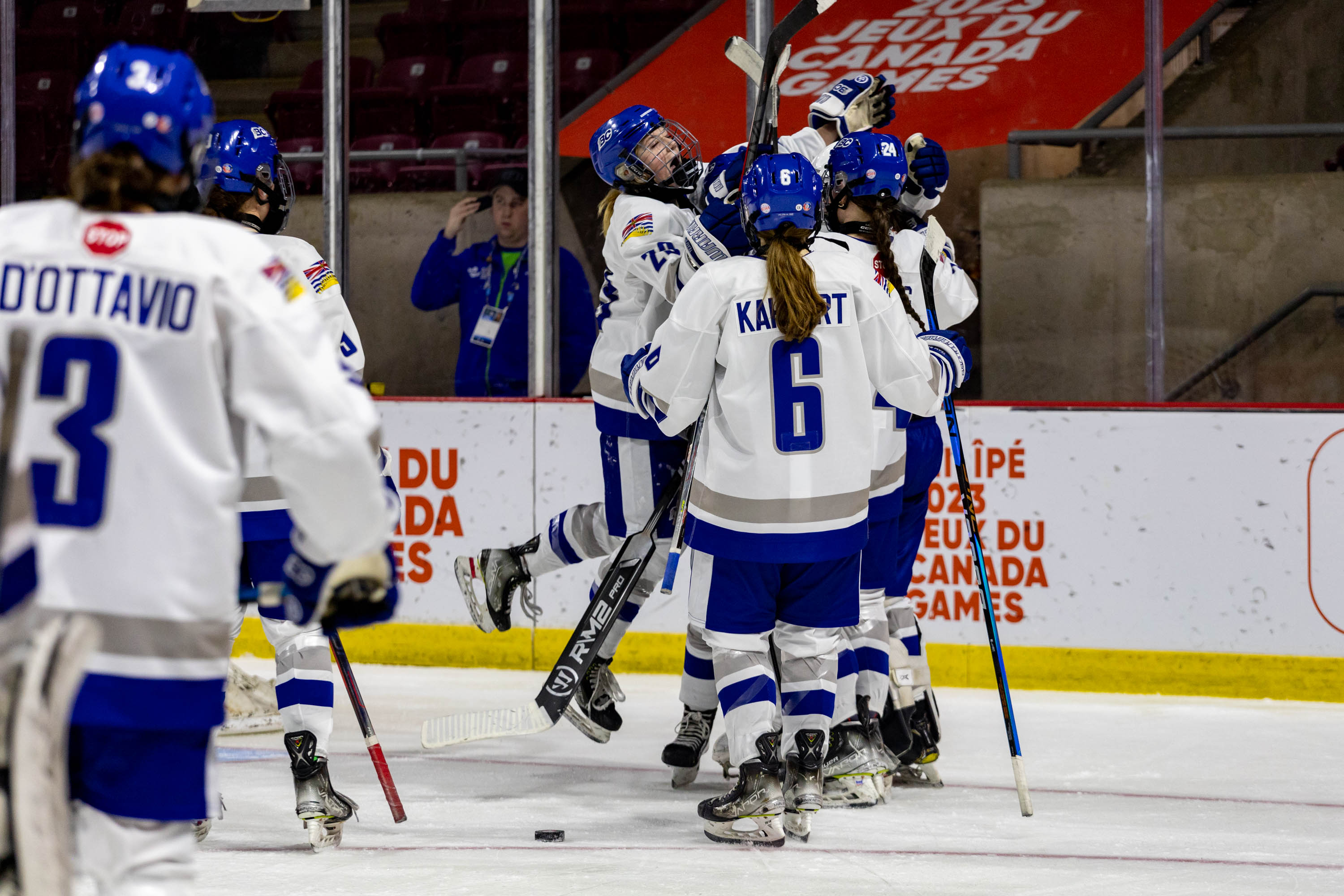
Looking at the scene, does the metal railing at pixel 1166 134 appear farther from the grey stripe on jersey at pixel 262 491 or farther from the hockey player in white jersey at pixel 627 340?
the grey stripe on jersey at pixel 262 491

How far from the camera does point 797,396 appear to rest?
3109 millimetres

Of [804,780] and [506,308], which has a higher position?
[506,308]

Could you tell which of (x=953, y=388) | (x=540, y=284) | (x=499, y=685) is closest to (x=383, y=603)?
(x=953, y=388)

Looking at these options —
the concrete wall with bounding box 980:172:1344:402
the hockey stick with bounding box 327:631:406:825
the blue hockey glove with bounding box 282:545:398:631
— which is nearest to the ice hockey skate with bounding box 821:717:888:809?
Result: the hockey stick with bounding box 327:631:406:825

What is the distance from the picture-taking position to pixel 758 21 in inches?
227

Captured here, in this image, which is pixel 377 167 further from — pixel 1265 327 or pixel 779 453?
pixel 779 453

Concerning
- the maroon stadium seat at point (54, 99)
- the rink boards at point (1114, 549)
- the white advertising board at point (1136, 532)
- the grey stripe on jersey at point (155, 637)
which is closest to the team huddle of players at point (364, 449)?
the grey stripe on jersey at point (155, 637)

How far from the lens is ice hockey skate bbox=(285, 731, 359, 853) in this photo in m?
3.14

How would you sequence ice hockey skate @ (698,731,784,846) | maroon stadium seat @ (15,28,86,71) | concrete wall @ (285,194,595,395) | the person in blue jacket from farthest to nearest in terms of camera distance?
1. maroon stadium seat @ (15,28,86,71)
2. concrete wall @ (285,194,595,395)
3. the person in blue jacket
4. ice hockey skate @ (698,731,784,846)

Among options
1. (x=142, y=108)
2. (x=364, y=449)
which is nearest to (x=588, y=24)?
(x=142, y=108)

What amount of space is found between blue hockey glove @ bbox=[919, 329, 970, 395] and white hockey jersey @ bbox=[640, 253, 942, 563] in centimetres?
30

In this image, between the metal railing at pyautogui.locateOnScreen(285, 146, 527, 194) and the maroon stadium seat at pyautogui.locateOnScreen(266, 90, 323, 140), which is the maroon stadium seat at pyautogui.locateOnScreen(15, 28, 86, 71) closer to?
the maroon stadium seat at pyautogui.locateOnScreen(266, 90, 323, 140)

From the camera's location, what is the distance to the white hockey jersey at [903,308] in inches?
141

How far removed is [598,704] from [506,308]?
2.33 m
